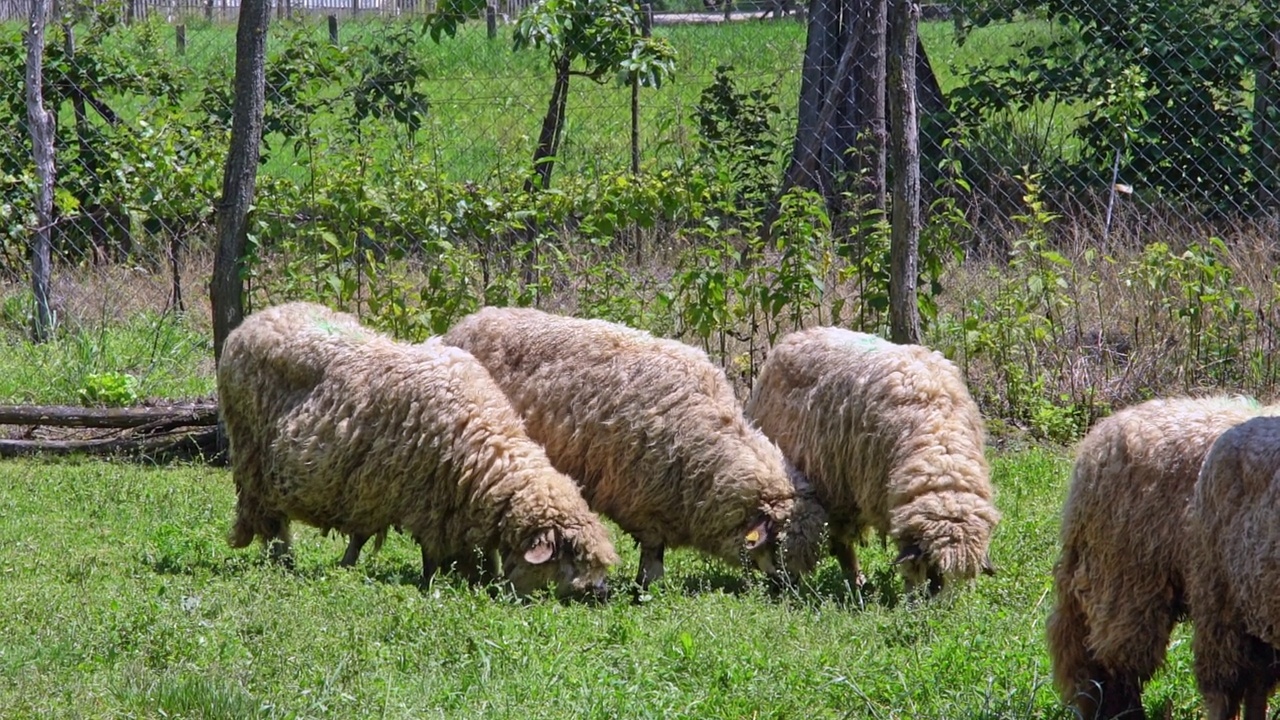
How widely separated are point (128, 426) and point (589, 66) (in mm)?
3608

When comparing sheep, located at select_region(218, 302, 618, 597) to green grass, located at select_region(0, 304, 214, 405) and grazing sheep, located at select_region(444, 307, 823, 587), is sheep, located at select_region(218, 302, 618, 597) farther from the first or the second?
green grass, located at select_region(0, 304, 214, 405)

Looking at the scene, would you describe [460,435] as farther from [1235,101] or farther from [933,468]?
[1235,101]

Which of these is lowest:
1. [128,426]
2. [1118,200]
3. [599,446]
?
[128,426]

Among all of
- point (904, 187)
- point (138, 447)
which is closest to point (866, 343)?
point (904, 187)

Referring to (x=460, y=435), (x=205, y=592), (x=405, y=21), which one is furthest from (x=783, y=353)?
(x=405, y=21)

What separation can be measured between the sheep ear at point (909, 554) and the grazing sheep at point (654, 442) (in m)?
0.54

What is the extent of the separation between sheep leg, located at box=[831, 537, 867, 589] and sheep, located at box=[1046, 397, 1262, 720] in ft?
8.12

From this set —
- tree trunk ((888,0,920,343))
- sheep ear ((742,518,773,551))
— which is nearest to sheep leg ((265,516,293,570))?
sheep ear ((742,518,773,551))

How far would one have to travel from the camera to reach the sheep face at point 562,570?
6.11 metres

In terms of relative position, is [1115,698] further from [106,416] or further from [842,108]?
[842,108]

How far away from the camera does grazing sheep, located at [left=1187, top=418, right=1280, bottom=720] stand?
3.62 meters

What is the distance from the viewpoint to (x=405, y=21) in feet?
35.7

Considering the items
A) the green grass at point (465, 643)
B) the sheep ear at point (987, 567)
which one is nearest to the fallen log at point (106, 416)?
the green grass at point (465, 643)

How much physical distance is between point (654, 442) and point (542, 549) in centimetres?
85
